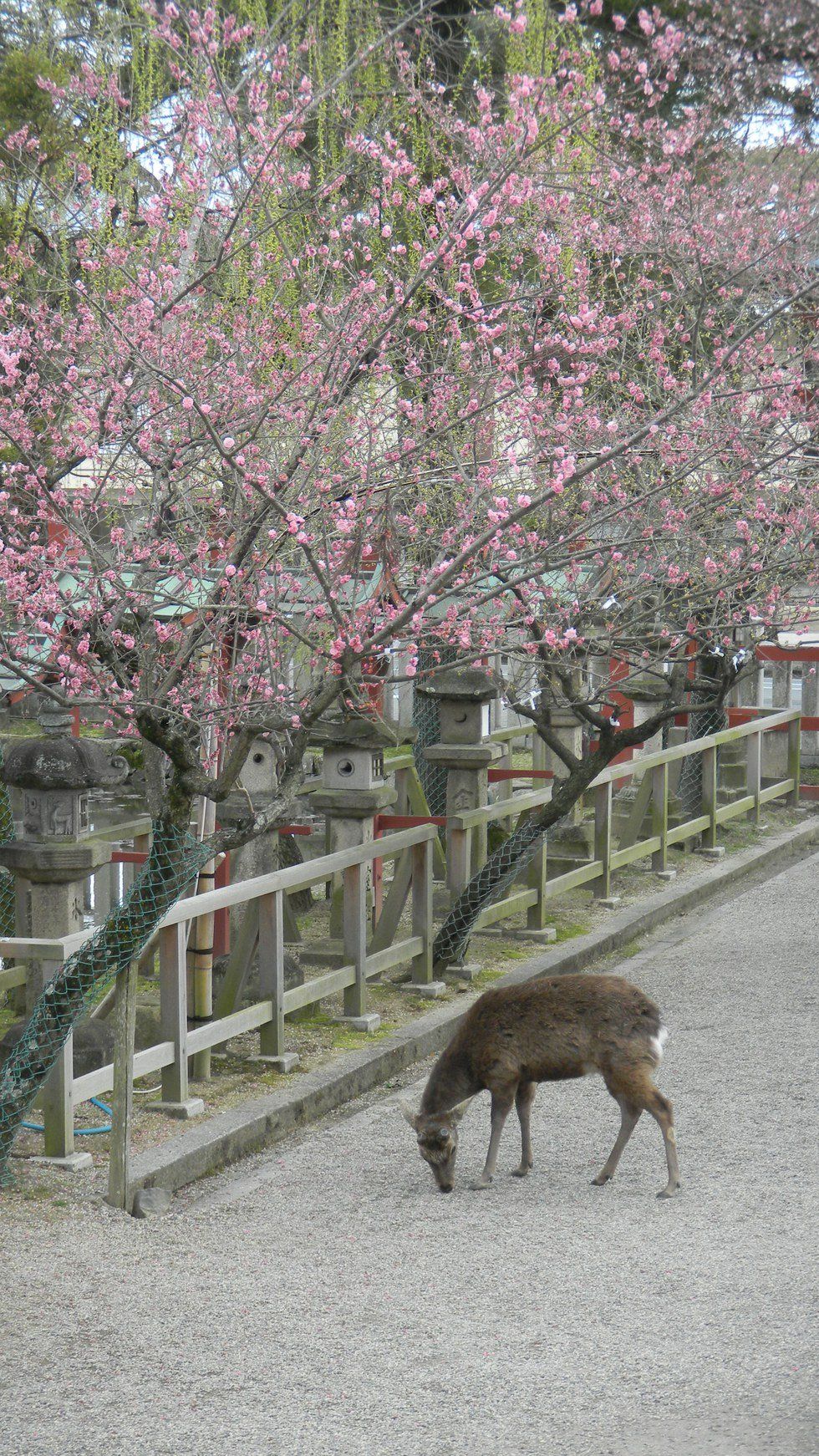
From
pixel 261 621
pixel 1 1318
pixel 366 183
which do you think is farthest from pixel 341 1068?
pixel 366 183

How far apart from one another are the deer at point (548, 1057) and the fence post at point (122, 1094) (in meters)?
1.06

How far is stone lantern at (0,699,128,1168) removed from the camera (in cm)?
697

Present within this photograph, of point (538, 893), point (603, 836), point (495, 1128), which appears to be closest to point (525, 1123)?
point (495, 1128)

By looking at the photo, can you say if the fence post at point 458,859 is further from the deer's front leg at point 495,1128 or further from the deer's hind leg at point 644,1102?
the deer's hind leg at point 644,1102

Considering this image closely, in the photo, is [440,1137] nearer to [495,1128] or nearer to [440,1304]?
[495,1128]

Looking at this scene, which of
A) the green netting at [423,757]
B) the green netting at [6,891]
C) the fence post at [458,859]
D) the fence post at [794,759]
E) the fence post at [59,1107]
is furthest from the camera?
the fence post at [794,759]

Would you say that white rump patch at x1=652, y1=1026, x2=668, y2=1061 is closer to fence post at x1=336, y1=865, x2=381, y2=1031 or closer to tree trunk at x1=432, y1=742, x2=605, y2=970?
fence post at x1=336, y1=865, x2=381, y2=1031

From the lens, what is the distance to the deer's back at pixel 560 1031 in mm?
6258

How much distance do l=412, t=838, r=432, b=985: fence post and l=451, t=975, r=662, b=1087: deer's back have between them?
8.44ft

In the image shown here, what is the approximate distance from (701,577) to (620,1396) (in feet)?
25.4

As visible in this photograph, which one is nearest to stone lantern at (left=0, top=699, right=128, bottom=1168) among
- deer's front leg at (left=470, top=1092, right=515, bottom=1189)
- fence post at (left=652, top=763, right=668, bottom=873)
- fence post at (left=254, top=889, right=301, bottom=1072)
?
fence post at (left=254, top=889, right=301, bottom=1072)

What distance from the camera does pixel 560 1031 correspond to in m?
6.33

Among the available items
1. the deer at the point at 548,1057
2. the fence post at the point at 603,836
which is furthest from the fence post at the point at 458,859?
the deer at the point at 548,1057

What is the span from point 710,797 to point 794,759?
2467 mm
